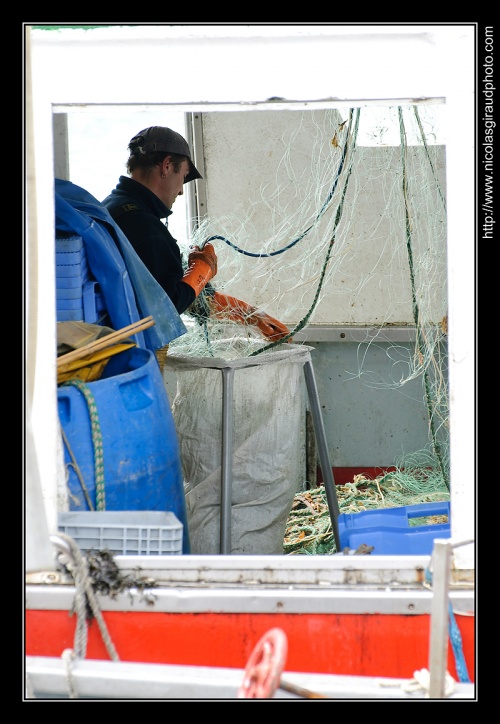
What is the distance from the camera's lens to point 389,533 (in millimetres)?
2152

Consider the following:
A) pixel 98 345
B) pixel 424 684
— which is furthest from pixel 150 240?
pixel 424 684

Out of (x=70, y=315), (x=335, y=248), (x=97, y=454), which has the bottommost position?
(x=97, y=454)

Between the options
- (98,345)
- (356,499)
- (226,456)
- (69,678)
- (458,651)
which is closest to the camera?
(69,678)

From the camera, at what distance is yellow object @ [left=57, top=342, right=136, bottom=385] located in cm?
225

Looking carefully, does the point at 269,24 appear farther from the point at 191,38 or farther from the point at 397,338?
the point at 397,338

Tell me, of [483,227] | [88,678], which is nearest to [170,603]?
[88,678]

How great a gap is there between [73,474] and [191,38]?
3.76ft

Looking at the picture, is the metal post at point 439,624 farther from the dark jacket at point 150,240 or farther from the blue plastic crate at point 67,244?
the dark jacket at point 150,240

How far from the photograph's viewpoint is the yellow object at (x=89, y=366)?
2.25 meters

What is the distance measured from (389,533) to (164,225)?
1939 millimetres

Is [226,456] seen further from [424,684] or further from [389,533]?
[424,684]

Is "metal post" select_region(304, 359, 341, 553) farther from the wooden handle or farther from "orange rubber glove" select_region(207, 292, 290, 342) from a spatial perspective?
the wooden handle

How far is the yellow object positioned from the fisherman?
91 cm

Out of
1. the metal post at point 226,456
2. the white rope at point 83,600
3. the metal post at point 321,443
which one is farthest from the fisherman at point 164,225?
the white rope at point 83,600
